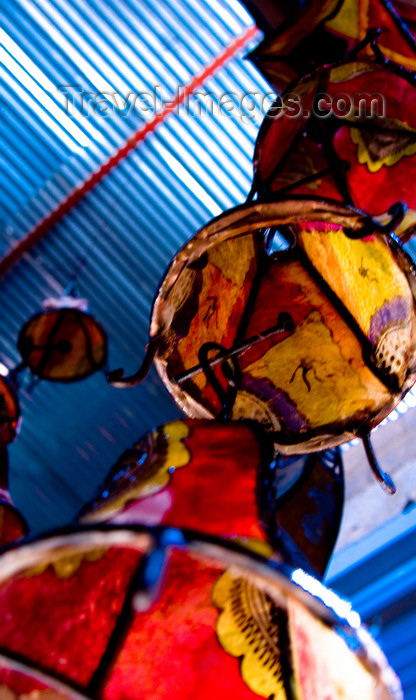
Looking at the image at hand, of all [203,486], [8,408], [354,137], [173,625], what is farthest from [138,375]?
[8,408]

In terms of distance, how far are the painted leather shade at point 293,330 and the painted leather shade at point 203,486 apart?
0.49 feet

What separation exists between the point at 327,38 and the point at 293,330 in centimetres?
89

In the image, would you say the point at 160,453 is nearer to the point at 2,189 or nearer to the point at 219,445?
the point at 219,445

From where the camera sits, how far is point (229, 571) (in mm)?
769

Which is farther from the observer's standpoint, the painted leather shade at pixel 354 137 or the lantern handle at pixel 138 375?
the painted leather shade at pixel 354 137

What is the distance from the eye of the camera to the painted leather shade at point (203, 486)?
0.82 metres

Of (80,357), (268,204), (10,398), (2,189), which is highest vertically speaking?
(2,189)

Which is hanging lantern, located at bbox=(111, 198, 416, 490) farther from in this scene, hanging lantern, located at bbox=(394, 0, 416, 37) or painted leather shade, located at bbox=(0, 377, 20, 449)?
painted leather shade, located at bbox=(0, 377, 20, 449)

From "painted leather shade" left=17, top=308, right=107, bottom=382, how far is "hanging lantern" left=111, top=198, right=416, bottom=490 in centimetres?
191

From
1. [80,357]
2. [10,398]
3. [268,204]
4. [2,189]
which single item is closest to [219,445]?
[268,204]

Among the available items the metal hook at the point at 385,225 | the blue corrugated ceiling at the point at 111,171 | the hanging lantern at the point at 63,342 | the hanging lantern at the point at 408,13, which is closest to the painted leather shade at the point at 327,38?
the hanging lantern at the point at 408,13

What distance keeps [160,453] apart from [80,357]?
228cm

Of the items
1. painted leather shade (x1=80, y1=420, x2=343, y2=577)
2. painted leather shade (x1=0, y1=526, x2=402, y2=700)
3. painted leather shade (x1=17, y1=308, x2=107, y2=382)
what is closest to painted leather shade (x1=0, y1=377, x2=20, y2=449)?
painted leather shade (x1=17, y1=308, x2=107, y2=382)

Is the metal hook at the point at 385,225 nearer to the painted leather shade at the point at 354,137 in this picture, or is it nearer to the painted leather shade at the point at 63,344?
the painted leather shade at the point at 354,137
